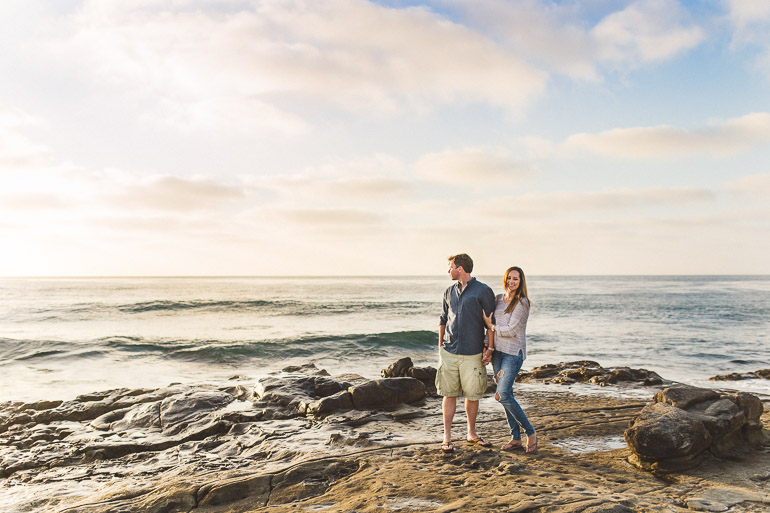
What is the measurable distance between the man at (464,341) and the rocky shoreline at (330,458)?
Result: 73 cm

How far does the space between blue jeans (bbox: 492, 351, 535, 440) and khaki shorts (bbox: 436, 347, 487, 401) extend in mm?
183

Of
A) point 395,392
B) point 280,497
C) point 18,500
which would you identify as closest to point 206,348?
point 395,392

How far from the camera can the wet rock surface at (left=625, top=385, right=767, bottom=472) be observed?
5.28 meters

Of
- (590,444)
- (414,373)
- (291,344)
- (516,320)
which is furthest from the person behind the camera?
(291,344)

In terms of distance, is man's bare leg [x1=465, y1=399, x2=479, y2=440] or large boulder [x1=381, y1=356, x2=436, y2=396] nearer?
man's bare leg [x1=465, y1=399, x2=479, y2=440]

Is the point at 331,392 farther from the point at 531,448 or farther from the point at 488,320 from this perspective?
the point at 488,320

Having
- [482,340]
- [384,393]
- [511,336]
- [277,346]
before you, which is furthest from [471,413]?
[277,346]

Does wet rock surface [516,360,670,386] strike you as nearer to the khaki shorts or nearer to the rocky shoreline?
the rocky shoreline

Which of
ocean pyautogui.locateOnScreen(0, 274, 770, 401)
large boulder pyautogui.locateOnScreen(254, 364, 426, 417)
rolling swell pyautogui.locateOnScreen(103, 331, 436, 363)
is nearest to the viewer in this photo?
large boulder pyautogui.locateOnScreen(254, 364, 426, 417)

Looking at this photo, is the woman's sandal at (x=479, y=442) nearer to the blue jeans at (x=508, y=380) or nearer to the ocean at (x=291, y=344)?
the blue jeans at (x=508, y=380)

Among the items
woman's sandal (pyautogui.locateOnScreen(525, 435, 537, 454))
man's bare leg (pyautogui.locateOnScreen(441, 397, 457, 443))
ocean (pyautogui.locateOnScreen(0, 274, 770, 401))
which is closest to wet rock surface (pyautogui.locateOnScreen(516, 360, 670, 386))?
ocean (pyautogui.locateOnScreen(0, 274, 770, 401))

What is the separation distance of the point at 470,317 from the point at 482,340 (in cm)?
33

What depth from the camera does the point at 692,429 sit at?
543cm

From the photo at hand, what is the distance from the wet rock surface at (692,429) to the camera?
528cm
